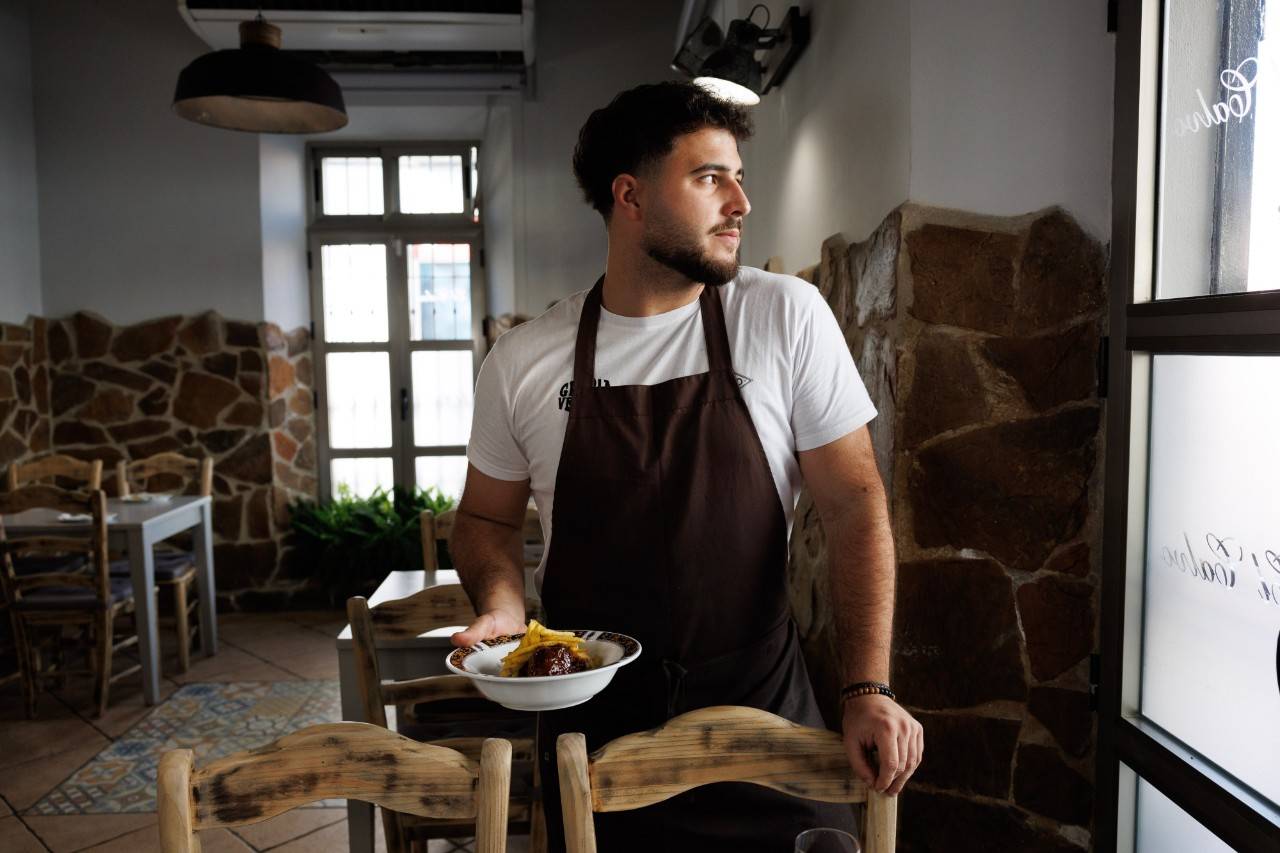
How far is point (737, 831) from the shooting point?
1449 mm

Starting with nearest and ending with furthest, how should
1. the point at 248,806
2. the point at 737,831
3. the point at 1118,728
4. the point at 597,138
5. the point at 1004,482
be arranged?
the point at 248,806, the point at 737,831, the point at 597,138, the point at 1118,728, the point at 1004,482

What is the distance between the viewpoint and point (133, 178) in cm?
560

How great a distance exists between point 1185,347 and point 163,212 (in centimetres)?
550

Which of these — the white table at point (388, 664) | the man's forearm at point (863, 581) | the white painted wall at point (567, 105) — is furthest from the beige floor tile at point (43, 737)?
the man's forearm at point (863, 581)

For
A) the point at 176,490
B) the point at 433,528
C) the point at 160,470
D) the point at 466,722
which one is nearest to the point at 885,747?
the point at 466,722

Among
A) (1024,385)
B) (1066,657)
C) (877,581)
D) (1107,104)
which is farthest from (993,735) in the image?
(1107,104)

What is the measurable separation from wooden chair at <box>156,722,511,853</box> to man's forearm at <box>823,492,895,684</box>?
1.84ft

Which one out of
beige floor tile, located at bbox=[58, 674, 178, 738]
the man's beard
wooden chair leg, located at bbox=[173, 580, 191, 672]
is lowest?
beige floor tile, located at bbox=[58, 674, 178, 738]

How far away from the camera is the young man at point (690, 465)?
59.4 inches

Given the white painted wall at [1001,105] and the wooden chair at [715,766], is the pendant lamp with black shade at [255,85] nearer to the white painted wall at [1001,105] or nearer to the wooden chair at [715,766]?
the white painted wall at [1001,105]

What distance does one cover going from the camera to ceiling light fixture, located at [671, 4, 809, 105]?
286cm

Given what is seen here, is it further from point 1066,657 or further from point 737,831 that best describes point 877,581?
point 1066,657

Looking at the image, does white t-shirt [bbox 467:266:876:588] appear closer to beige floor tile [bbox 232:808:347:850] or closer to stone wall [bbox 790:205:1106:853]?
stone wall [bbox 790:205:1106:853]

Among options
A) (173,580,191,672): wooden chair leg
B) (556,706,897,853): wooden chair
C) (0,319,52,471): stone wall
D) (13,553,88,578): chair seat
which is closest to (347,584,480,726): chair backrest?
(556,706,897,853): wooden chair
